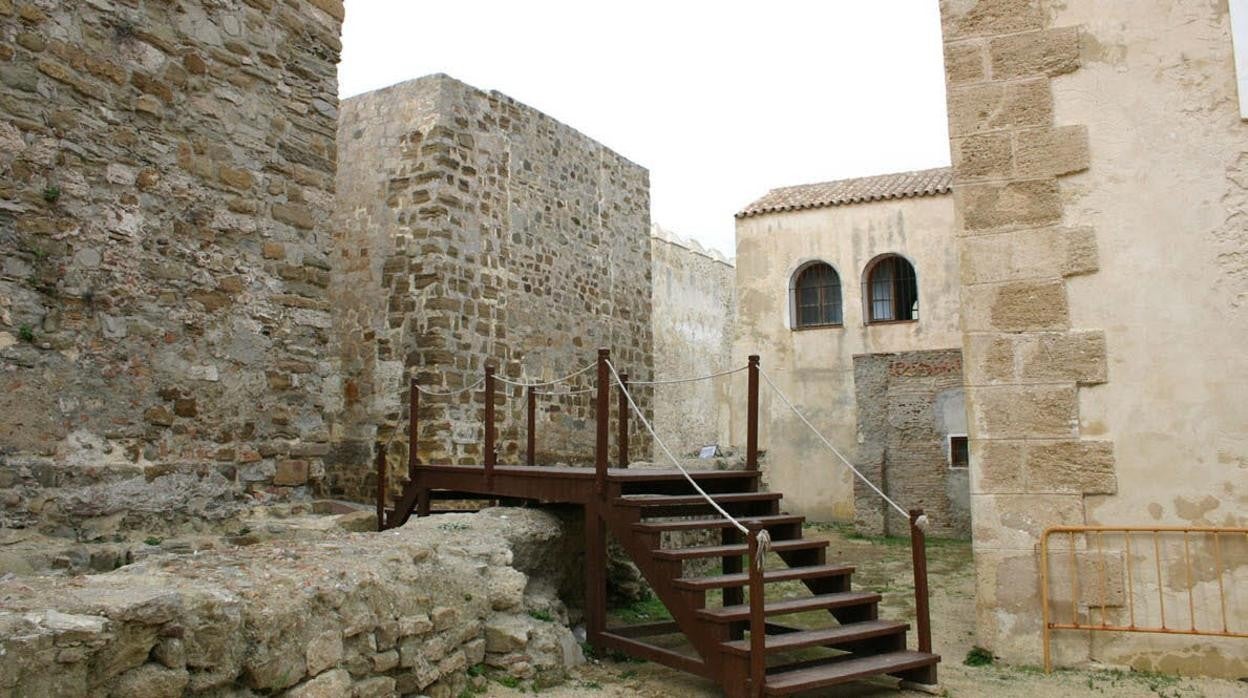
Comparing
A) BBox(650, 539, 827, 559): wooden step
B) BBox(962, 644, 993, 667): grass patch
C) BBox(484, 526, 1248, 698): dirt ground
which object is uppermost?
BBox(650, 539, 827, 559): wooden step

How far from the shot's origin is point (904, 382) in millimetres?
13047

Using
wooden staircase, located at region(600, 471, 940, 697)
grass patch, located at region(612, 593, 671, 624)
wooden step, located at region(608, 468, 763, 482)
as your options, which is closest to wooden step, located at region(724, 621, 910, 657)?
wooden staircase, located at region(600, 471, 940, 697)

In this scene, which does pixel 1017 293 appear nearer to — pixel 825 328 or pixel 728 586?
pixel 728 586

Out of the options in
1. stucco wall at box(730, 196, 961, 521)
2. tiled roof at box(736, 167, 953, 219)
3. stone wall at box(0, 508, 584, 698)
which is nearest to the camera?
stone wall at box(0, 508, 584, 698)

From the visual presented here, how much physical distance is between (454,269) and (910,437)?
710cm

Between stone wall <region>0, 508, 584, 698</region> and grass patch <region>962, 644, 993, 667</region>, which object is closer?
stone wall <region>0, 508, 584, 698</region>

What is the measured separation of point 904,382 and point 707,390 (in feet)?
29.1

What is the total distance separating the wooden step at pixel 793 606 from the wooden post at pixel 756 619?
0.27m

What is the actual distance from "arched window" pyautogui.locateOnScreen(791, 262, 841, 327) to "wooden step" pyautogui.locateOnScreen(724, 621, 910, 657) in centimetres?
1188

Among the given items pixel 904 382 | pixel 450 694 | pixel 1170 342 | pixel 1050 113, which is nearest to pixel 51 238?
pixel 450 694

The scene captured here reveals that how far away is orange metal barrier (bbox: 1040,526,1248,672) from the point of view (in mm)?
5062

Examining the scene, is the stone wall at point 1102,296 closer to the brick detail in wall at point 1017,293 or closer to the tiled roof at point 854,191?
the brick detail in wall at point 1017,293

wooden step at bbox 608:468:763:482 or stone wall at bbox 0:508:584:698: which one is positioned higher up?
wooden step at bbox 608:468:763:482

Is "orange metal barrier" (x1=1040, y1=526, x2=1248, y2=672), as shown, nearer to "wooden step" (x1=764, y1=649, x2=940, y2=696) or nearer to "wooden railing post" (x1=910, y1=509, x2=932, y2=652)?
"wooden railing post" (x1=910, y1=509, x2=932, y2=652)
